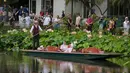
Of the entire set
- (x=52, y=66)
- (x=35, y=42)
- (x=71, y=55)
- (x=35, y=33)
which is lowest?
(x=52, y=66)

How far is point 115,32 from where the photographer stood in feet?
124

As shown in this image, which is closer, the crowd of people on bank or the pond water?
the pond water

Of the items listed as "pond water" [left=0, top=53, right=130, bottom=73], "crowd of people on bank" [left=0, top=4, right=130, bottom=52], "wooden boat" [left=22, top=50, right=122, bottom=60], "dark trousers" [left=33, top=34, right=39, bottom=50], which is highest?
"crowd of people on bank" [left=0, top=4, right=130, bottom=52]

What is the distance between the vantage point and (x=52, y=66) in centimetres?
2412

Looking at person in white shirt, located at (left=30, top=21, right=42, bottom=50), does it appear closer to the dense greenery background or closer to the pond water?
the dense greenery background

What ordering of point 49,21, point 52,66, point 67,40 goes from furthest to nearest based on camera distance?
point 49,21 → point 67,40 → point 52,66

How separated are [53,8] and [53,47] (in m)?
20.6

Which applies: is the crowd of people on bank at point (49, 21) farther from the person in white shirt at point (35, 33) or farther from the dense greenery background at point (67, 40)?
the dense greenery background at point (67, 40)

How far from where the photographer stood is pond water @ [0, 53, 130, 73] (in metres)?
22.3

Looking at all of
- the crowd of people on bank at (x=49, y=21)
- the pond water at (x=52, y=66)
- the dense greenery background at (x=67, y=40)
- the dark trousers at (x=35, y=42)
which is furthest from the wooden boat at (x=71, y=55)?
the dense greenery background at (x=67, y=40)

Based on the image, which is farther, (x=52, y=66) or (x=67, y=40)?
(x=67, y=40)

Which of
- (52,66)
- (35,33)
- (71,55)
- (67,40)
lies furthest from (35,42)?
(52,66)

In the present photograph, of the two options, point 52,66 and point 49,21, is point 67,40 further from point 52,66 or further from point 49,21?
point 49,21

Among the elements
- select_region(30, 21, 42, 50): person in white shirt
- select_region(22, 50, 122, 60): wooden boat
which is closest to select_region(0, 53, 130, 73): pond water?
select_region(22, 50, 122, 60): wooden boat
